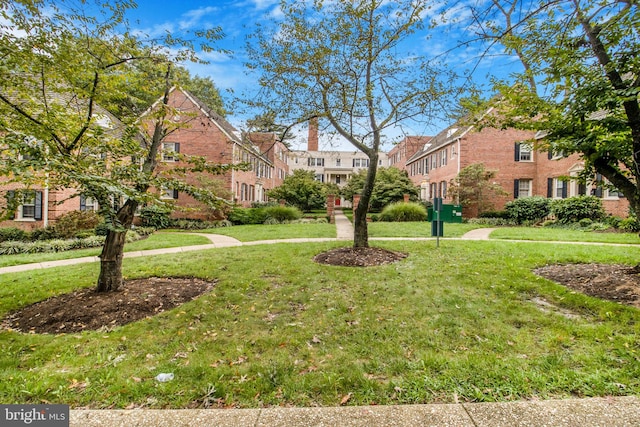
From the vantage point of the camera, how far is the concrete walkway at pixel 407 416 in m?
2.10

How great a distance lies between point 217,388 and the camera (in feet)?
8.43

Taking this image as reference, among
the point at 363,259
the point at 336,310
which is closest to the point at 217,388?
the point at 336,310

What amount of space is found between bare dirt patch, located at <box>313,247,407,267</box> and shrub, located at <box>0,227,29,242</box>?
12.6 meters

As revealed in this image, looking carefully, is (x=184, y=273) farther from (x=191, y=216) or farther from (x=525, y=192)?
(x=525, y=192)

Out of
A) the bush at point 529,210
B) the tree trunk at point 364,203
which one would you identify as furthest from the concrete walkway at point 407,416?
the bush at point 529,210

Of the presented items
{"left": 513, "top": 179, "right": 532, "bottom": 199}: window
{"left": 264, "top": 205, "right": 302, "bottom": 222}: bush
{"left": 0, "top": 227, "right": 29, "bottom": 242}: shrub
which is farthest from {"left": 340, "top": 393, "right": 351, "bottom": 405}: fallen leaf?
{"left": 513, "top": 179, "right": 532, "bottom": 199}: window

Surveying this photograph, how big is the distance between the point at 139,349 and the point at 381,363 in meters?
2.57

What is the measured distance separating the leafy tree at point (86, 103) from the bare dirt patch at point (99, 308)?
38cm

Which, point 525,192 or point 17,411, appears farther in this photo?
point 525,192

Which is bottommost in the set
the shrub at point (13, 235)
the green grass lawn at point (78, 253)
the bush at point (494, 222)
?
the green grass lawn at point (78, 253)

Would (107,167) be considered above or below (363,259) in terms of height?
above

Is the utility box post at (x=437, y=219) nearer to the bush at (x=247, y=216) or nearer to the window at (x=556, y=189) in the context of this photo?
the bush at (x=247, y=216)

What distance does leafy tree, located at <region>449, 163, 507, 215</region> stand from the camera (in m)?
18.9

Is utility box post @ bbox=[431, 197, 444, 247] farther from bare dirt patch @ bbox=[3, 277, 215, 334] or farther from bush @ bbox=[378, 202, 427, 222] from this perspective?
bush @ bbox=[378, 202, 427, 222]
